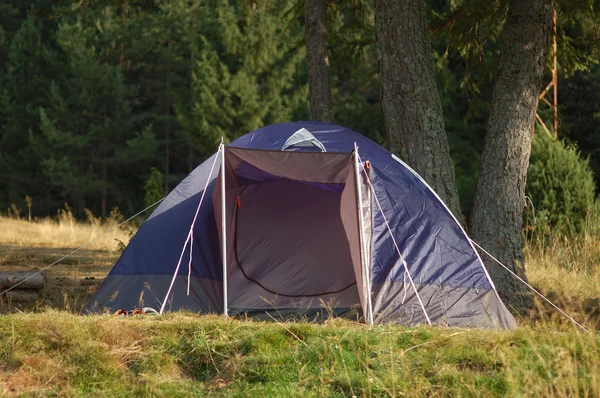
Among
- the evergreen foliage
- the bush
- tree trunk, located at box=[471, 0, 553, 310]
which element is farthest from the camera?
the evergreen foliage

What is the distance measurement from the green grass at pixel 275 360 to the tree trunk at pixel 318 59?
5668 mm

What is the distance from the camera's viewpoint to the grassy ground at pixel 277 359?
4.33m

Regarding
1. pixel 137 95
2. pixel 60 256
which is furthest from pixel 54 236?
pixel 137 95

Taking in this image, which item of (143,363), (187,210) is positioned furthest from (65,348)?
(187,210)

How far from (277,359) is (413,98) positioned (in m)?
3.67

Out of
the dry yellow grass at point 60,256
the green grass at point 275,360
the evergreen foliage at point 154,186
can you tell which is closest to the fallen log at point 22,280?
the dry yellow grass at point 60,256

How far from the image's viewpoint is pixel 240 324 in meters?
5.45

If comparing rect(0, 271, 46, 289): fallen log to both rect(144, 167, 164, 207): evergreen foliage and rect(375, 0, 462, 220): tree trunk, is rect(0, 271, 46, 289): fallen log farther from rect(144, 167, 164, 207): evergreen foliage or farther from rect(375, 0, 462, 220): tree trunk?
rect(144, 167, 164, 207): evergreen foliage

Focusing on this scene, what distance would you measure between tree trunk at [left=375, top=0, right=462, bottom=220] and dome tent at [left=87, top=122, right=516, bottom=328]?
0.50m

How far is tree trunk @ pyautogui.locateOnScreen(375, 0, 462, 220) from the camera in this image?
25.1ft

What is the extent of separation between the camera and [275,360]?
15.7 ft

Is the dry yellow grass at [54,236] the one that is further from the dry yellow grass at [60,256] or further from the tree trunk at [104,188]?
the tree trunk at [104,188]

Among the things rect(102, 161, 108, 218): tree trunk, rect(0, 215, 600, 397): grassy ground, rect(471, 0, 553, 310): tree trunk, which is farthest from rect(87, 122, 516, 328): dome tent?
rect(102, 161, 108, 218): tree trunk

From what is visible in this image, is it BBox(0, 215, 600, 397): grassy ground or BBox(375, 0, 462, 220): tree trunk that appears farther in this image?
BBox(375, 0, 462, 220): tree trunk
